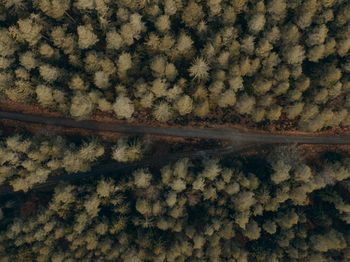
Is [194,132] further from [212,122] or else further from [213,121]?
[213,121]

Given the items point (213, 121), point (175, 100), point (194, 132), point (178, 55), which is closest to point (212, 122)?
point (213, 121)

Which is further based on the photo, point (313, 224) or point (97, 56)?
point (313, 224)

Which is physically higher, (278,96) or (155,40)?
(155,40)

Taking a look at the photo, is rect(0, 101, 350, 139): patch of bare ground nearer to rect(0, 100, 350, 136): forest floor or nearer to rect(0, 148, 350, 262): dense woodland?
rect(0, 100, 350, 136): forest floor

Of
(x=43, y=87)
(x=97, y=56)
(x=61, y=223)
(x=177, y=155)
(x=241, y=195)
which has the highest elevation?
(x=97, y=56)

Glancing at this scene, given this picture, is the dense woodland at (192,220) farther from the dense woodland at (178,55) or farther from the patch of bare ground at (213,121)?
the dense woodland at (178,55)

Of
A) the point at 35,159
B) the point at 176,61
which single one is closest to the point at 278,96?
the point at 176,61

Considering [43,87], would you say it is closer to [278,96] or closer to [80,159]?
[80,159]
